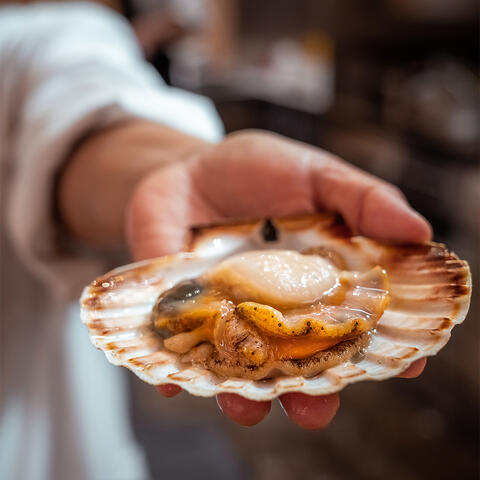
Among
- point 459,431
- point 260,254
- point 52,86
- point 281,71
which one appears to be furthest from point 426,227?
point 281,71

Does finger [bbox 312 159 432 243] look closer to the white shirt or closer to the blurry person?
the blurry person

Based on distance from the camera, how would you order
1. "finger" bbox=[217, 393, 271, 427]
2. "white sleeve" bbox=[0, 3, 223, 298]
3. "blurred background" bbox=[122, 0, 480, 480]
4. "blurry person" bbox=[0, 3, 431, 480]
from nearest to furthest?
"finger" bbox=[217, 393, 271, 427]
"blurry person" bbox=[0, 3, 431, 480]
"white sleeve" bbox=[0, 3, 223, 298]
"blurred background" bbox=[122, 0, 480, 480]

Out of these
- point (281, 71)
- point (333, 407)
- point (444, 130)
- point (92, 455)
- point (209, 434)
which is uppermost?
point (333, 407)

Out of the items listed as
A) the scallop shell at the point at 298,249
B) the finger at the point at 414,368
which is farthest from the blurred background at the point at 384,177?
the finger at the point at 414,368

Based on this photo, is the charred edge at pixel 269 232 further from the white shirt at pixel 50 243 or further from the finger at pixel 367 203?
the white shirt at pixel 50 243

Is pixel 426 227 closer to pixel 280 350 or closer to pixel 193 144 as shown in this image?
pixel 280 350

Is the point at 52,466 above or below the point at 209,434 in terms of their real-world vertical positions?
above

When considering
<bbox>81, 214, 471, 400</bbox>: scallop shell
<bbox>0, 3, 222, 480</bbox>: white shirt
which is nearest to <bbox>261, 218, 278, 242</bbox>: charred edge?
<bbox>81, 214, 471, 400</bbox>: scallop shell
